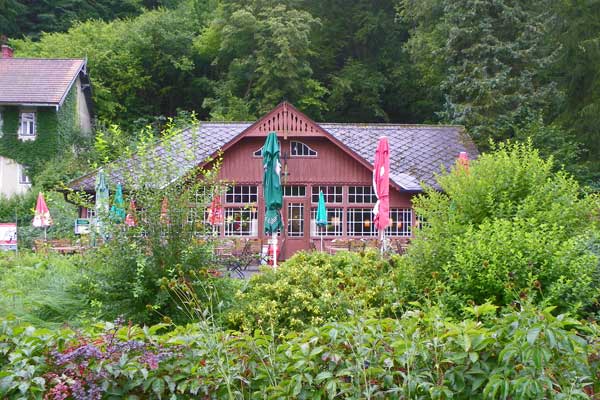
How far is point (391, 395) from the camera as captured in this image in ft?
12.3

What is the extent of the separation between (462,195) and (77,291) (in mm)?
4085

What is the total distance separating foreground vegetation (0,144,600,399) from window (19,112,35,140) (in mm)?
22475

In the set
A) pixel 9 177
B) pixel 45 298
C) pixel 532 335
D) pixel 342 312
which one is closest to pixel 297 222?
pixel 45 298

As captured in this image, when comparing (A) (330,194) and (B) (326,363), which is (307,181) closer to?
(A) (330,194)

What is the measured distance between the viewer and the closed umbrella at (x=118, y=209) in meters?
7.30

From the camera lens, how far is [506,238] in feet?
19.6

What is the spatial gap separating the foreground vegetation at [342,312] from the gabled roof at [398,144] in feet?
39.5

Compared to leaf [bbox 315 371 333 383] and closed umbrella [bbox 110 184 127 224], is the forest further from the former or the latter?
leaf [bbox 315 371 333 383]

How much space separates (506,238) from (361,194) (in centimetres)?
1595

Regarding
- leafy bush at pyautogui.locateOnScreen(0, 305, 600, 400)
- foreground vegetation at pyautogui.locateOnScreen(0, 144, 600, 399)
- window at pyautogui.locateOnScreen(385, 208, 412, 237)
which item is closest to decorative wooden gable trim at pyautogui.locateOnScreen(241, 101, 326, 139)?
window at pyautogui.locateOnScreen(385, 208, 412, 237)

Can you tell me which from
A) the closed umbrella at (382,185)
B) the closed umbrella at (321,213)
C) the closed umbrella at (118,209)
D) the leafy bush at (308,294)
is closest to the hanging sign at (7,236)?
the closed umbrella at (321,213)

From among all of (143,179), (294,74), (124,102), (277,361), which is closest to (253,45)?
(294,74)

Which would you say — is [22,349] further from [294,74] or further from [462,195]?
[294,74]

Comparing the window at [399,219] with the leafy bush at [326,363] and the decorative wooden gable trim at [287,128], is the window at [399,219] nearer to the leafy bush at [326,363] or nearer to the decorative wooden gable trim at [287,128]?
the decorative wooden gable trim at [287,128]
